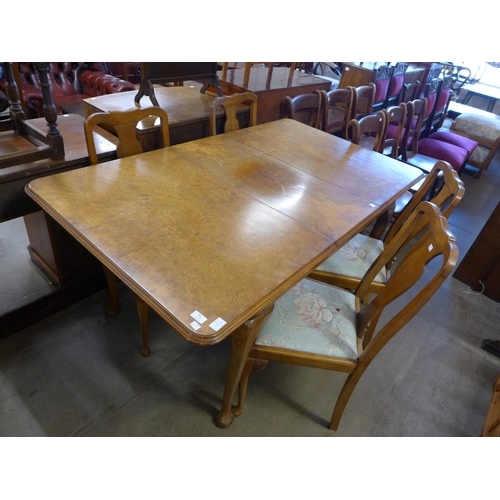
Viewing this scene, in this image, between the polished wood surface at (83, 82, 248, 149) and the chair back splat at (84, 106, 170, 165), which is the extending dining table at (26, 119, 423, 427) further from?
the polished wood surface at (83, 82, 248, 149)

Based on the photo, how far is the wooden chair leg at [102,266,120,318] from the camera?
1.64 meters

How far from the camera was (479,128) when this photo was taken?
3.99m

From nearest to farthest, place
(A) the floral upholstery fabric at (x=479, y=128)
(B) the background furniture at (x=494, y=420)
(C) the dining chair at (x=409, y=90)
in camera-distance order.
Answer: (B) the background furniture at (x=494, y=420) < (C) the dining chair at (x=409, y=90) < (A) the floral upholstery fabric at (x=479, y=128)

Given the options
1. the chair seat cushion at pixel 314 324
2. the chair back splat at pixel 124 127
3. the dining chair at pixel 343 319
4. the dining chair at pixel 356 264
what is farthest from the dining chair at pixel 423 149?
the chair back splat at pixel 124 127

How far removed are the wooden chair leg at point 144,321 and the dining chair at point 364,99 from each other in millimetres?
2430

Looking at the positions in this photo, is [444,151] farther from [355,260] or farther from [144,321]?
[144,321]

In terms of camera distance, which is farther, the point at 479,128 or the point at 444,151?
the point at 479,128

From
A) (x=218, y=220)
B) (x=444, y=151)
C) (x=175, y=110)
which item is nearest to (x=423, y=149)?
(x=444, y=151)

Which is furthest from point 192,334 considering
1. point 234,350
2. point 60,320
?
point 60,320

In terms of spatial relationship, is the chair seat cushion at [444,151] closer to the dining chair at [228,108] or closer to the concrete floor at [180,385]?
the concrete floor at [180,385]

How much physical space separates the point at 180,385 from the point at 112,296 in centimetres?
56

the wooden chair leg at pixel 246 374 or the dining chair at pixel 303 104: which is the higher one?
the dining chair at pixel 303 104

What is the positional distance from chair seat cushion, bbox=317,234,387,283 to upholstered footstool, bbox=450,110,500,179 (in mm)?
3188

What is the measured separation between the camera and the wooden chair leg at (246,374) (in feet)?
4.26
